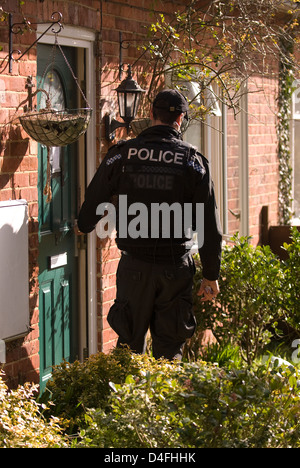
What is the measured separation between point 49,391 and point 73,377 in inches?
7.5

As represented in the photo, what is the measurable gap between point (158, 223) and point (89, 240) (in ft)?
4.44

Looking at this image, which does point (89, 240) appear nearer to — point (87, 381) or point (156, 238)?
point (156, 238)

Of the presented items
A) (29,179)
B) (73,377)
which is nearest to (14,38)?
(29,179)

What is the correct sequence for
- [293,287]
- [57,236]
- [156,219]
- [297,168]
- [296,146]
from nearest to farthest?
[156,219]
[57,236]
[293,287]
[296,146]
[297,168]

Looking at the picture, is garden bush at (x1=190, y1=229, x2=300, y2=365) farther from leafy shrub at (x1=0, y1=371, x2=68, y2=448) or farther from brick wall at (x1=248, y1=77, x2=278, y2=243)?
leafy shrub at (x1=0, y1=371, x2=68, y2=448)

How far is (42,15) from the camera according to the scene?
5.54 meters

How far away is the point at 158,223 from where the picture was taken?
514 centimetres

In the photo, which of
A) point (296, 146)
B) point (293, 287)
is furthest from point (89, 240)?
point (296, 146)

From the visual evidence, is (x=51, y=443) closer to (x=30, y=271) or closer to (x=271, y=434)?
(x=271, y=434)

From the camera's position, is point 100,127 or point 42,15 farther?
point 100,127

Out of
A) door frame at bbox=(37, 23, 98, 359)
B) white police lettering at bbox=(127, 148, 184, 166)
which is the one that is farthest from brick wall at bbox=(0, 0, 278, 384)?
white police lettering at bbox=(127, 148, 184, 166)

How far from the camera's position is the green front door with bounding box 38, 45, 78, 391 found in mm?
5836

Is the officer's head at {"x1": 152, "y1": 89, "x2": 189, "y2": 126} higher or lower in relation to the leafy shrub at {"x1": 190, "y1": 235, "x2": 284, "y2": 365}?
higher

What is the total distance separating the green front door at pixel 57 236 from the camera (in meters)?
5.84
